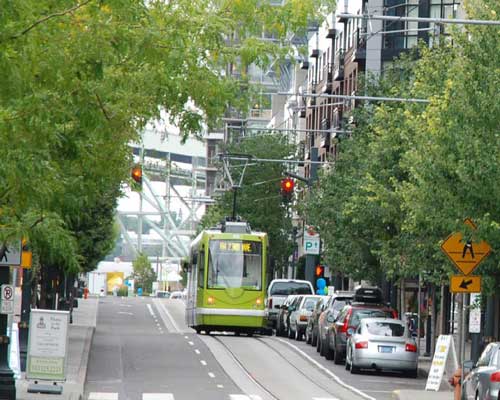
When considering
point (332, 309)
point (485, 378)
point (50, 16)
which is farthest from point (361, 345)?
point (50, 16)

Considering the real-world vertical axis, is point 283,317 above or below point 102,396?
above

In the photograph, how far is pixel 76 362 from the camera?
128 ft

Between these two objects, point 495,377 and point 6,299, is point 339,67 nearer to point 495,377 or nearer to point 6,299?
point 6,299

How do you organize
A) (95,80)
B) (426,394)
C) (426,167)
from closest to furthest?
(95,80), (426,167), (426,394)

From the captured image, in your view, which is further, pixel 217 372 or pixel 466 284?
pixel 217 372

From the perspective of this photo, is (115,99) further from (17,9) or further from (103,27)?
(17,9)

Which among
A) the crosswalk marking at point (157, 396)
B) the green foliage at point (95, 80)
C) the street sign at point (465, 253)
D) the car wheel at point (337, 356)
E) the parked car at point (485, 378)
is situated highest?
the green foliage at point (95, 80)

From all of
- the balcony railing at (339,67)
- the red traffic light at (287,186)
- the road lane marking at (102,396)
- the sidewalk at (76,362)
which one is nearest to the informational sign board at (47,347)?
the sidewalk at (76,362)

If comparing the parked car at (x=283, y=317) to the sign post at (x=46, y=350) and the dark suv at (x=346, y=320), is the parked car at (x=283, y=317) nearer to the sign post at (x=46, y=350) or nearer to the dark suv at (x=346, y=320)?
the dark suv at (x=346, y=320)

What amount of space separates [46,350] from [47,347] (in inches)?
2.5

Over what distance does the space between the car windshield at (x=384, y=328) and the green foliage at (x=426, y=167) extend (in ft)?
6.66

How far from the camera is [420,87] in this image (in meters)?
37.2

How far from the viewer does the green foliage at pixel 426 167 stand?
29.0 meters

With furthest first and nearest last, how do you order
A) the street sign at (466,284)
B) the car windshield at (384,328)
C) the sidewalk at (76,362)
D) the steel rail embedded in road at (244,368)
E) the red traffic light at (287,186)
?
1. the red traffic light at (287,186)
2. the car windshield at (384,328)
3. the steel rail embedded in road at (244,368)
4. the street sign at (466,284)
5. the sidewalk at (76,362)
